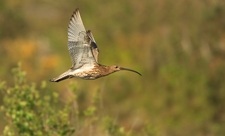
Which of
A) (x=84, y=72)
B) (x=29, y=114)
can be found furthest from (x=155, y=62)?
(x=84, y=72)

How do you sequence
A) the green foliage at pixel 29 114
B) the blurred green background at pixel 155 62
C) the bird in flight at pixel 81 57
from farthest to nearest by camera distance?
the blurred green background at pixel 155 62
the green foliage at pixel 29 114
the bird in flight at pixel 81 57

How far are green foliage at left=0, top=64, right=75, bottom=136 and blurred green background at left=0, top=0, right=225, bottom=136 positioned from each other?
272 inches

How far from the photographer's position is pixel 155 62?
17.2m

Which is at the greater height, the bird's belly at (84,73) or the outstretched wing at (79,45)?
the outstretched wing at (79,45)

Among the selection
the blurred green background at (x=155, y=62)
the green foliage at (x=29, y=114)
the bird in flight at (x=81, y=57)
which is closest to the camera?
the bird in flight at (x=81, y=57)

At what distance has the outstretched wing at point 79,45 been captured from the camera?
7281mm

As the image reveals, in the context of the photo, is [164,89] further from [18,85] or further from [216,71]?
[18,85]

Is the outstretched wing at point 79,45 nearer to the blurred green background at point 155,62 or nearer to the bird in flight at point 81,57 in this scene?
the bird in flight at point 81,57

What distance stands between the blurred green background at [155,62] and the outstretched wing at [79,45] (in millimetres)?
7366

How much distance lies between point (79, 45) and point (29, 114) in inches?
39.6

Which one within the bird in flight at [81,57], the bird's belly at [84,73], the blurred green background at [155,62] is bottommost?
the bird's belly at [84,73]

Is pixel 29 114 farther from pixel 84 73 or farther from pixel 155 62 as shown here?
pixel 155 62

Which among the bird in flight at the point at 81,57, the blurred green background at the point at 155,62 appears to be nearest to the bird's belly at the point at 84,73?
the bird in flight at the point at 81,57

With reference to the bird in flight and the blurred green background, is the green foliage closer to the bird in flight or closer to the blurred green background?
the bird in flight
